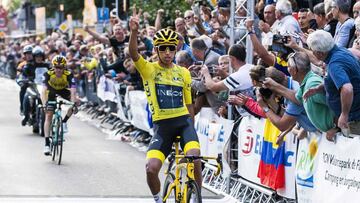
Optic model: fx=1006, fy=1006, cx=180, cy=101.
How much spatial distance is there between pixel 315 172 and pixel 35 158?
335 inches

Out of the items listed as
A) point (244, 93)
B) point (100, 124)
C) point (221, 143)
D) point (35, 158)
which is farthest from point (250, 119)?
point (100, 124)

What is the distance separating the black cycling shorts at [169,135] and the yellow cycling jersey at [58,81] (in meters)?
8.37

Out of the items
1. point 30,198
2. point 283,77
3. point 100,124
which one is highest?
point 283,77

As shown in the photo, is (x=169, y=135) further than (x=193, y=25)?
No

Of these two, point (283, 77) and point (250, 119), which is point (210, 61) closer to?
point (250, 119)

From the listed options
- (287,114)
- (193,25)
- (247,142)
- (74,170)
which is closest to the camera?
(287,114)

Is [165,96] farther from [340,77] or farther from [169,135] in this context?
[340,77]

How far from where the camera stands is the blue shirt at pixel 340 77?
31.7ft

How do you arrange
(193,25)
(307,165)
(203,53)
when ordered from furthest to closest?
(193,25) → (203,53) → (307,165)

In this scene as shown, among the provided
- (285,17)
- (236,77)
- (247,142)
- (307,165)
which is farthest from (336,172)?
(285,17)

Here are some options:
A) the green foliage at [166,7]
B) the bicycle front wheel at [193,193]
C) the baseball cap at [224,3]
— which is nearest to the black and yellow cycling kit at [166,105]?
the bicycle front wheel at [193,193]

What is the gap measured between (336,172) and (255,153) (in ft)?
10.2

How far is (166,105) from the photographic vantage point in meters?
10.9

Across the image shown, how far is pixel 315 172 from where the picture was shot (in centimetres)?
1037
